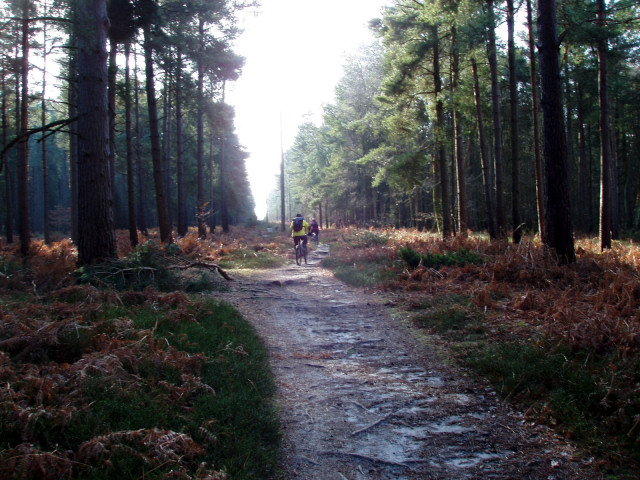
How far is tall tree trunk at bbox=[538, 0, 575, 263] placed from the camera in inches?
368

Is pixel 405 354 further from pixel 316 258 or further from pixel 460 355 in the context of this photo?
pixel 316 258

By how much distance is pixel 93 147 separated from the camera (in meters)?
9.41

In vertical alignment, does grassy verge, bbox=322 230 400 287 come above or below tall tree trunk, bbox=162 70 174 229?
below

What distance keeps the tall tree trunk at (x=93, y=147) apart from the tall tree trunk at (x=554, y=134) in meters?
9.83

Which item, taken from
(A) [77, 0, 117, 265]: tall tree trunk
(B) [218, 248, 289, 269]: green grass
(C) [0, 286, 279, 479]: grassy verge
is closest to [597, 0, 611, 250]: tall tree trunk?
(B) [218, 248, 289, 269]: green grass

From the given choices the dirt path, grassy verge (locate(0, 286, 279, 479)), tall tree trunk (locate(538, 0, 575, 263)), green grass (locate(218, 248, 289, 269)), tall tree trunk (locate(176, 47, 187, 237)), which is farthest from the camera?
tall tree trunk (locate(176, 47, 187, 237))

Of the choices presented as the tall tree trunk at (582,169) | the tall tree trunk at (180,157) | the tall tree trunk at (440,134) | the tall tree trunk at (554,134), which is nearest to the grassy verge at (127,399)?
the tall tree trunk at (554,134)

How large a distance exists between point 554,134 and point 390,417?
7.99m

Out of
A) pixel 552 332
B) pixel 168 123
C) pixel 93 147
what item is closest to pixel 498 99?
pixel 552 332

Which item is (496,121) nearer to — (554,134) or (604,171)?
(604,171)

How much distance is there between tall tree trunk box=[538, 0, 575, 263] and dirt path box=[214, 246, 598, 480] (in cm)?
464

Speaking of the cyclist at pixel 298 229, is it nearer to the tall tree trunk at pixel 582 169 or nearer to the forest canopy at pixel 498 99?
the forest canopy at pixel 498 99

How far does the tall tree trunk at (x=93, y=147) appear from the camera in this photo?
369 inches

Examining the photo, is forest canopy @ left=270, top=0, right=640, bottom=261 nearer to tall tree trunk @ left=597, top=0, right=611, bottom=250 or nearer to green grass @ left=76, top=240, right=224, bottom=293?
tall tree trunk @ left=597, top=0, right=611, bottom=250
